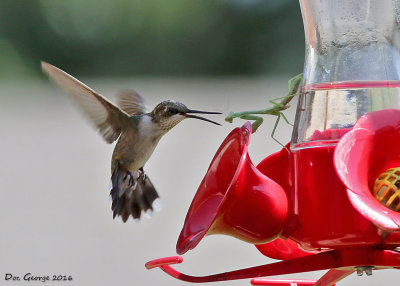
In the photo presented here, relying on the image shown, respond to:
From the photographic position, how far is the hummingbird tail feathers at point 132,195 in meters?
3.93

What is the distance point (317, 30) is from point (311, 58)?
0.12 meters

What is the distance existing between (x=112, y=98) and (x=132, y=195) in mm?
1245

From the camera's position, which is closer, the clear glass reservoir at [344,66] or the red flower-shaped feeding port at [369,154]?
the red flower-shaped feeding port at [369,154]

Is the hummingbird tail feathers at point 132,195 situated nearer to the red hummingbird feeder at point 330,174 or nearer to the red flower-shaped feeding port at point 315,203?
the red hummingbird feeder at point 330,174

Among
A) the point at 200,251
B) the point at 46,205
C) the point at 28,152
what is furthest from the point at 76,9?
the point at 200,251

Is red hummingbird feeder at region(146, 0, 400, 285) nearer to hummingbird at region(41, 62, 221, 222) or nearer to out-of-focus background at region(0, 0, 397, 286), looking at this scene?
out-of-focus background at region(0, 0, 397, 286)

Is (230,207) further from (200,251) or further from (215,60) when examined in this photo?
(215,60)

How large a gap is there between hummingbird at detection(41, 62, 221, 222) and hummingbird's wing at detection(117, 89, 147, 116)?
22 millimetres

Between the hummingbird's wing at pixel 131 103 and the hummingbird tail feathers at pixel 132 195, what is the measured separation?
343 mm

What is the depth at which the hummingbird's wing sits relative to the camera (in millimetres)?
4159

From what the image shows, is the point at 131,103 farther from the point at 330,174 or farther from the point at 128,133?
the point at 330,174

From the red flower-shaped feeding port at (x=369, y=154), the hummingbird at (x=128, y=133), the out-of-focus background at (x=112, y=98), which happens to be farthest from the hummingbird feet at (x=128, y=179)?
the red flower-shaped feeding port at (x=369, y=154)

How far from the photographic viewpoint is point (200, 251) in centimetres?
632

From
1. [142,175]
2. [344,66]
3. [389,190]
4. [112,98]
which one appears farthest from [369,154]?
[112,98]
